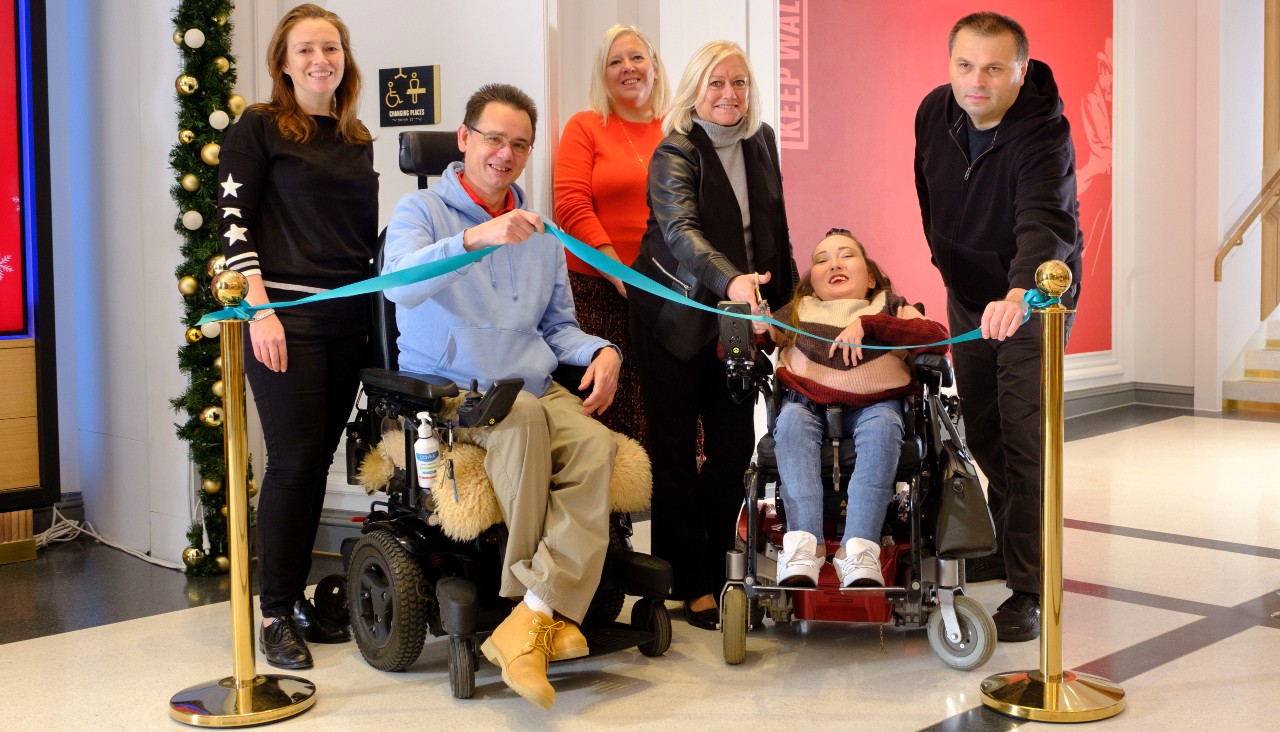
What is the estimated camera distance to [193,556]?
3.86m

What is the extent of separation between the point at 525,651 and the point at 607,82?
173 centimetres

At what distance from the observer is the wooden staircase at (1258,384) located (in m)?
7.54

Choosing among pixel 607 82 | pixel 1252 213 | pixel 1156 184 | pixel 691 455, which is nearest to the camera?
pixel 691 455

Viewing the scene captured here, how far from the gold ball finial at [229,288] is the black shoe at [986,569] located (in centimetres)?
228

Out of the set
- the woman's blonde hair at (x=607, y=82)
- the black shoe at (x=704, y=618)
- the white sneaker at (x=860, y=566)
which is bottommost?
the black shoe at (x=704, y=618)

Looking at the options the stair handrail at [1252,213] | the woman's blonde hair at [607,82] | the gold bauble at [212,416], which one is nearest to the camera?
the woman's blonde hair at [607,82]

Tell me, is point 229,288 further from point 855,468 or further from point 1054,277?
point 1054,277

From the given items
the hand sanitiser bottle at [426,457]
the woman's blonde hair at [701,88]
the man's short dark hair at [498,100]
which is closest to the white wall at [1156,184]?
the woman's blonde hair at [701,88]

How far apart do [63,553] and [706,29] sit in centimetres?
295

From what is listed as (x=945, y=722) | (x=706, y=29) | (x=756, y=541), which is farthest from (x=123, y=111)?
(x=945, y=722)

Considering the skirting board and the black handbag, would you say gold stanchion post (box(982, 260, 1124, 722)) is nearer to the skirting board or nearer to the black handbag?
the black handbag

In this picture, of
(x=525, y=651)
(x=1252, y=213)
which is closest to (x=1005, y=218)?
(x=525, y=651)

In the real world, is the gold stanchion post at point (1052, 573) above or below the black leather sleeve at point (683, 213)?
below

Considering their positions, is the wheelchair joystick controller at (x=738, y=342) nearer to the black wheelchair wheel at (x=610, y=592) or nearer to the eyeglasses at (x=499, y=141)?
the black wheelchair wheel at (x=610, y=592)
